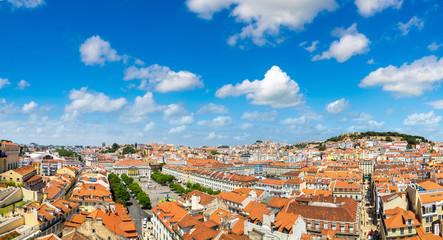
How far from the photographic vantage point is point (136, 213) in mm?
62625

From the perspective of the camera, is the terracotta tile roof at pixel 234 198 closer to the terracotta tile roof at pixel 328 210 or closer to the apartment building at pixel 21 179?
the terracotta tile roof at pixel 328 210

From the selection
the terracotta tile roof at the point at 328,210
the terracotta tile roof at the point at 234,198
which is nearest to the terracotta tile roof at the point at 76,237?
the terracotta tile roof at the point at 234,198

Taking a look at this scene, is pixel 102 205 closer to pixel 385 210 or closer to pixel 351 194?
pixel 385 210

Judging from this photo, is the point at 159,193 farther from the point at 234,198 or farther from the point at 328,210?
the point at 328,210

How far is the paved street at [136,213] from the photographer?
54531 mm

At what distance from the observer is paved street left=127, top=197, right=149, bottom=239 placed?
54531mm

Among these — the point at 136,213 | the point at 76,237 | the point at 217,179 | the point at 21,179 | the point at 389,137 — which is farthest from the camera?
the point at 389,137

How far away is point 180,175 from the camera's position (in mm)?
113562

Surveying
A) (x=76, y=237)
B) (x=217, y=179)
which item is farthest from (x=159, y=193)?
(x=76, y=237)

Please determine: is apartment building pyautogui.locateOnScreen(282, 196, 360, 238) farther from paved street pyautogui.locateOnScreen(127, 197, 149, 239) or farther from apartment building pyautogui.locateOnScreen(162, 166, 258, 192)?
apartment building pyautogui.locateOnScreen(162, 166, 258, 192)

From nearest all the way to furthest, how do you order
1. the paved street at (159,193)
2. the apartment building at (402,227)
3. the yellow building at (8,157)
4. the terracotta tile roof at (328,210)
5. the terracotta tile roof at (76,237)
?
the terracotta tile roof at (76,237)
the apartment building at (402,227)
the terracotta tile roof at (328,210)
the yellow building at (8,157)
the paved street at (159,193)

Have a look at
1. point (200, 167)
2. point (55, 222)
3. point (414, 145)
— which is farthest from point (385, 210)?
point (414, 145)

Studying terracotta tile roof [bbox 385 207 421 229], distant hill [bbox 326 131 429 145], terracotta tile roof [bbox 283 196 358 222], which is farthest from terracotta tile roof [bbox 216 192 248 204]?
distant hill [bbox 326 131 429 145]

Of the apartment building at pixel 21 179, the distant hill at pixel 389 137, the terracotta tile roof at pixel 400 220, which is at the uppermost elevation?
the distant hill at pixel 389 137
